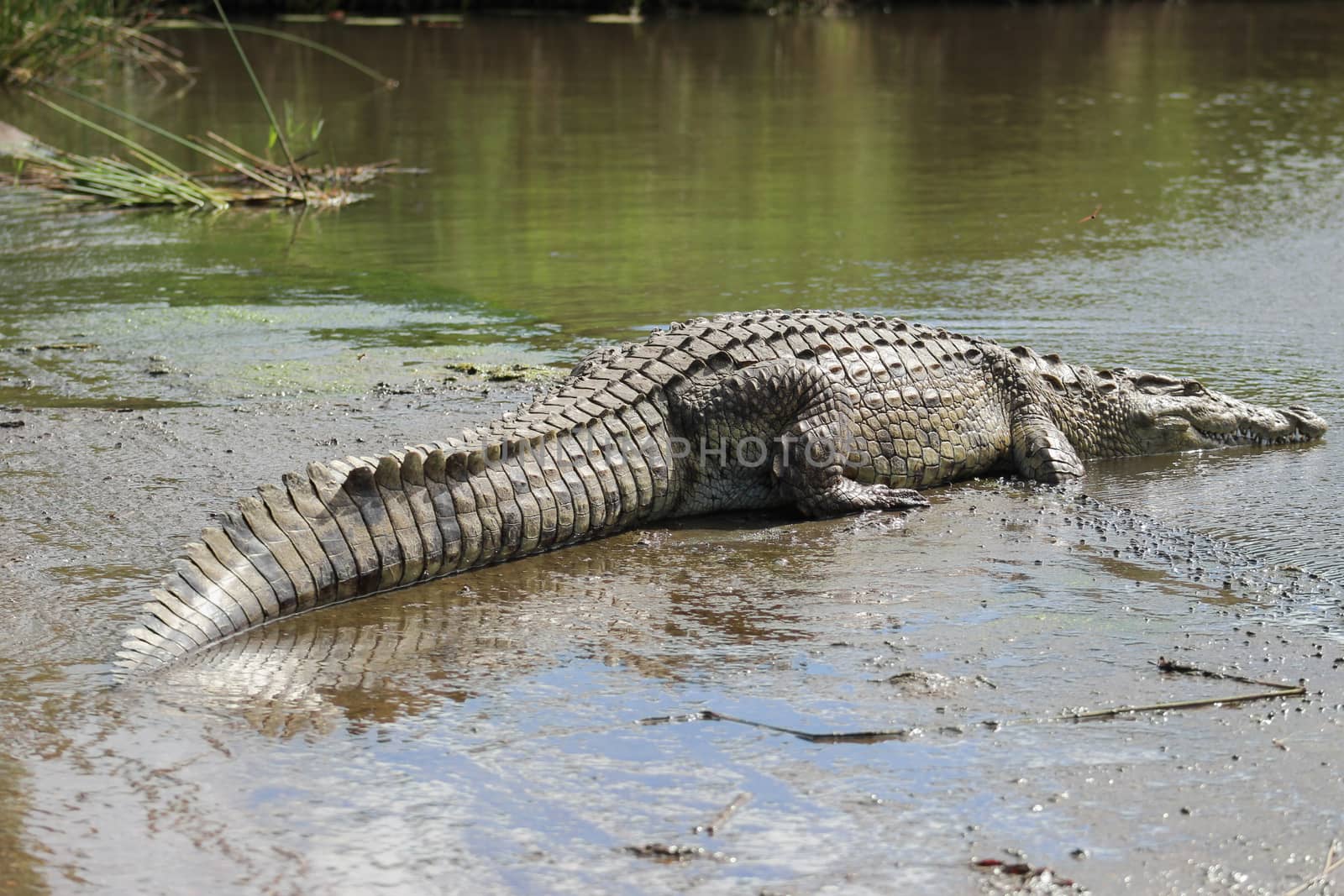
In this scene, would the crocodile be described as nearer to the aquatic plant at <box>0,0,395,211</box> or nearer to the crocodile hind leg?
the crocodile hind leg

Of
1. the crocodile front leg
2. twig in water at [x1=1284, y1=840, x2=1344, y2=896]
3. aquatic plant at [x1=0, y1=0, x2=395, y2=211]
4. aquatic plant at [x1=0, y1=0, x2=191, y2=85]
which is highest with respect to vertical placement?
aquatic plant at [x1=0, y1=0, x2=191, y2=85]

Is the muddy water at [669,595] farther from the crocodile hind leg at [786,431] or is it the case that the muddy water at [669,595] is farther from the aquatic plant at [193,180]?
the aquatic plant at [193,180]

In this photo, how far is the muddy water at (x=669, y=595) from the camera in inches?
117

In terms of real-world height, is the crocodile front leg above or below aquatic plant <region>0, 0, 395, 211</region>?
below

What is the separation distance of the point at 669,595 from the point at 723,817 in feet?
4.34

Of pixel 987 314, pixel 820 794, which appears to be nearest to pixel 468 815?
pixel 820 794

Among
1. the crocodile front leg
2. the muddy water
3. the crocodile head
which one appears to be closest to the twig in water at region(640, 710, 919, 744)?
the muddy water

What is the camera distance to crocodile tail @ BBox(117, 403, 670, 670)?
3.82 metres

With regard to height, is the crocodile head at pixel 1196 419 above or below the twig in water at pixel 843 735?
above

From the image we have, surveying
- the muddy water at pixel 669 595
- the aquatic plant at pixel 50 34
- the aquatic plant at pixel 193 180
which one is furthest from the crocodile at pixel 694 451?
the aquatic plant at pixel 50 34

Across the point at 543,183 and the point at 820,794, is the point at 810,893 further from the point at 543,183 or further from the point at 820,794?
the point at 543,183

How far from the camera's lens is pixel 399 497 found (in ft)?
13.8

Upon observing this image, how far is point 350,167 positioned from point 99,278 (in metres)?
3.68

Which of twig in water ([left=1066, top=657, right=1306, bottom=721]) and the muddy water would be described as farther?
twig in water ([left=1066, top=657, right=1306, bottom=721])
